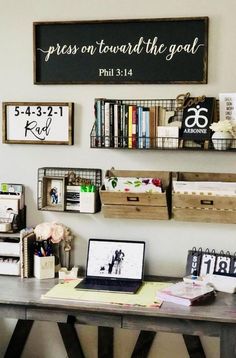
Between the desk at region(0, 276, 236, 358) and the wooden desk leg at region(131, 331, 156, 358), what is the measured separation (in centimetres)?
47

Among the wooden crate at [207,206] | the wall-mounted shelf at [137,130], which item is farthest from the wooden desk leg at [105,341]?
the wall-mounted shelf at [137,130]

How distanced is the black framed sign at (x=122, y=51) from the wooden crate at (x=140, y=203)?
1.76ft

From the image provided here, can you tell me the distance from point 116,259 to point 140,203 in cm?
33

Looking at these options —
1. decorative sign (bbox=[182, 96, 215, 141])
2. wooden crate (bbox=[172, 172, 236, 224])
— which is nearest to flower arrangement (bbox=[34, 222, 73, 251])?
wooden crate (bbox=[172, 172, 236, 224])

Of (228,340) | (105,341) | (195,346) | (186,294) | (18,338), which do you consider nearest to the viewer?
(228,340)

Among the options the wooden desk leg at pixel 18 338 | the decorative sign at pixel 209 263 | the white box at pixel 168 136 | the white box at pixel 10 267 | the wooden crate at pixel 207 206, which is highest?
the white box at pixel 168 136

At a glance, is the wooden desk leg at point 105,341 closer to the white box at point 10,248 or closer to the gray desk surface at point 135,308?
the gray desk surface at point 135,308

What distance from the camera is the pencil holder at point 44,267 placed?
9.36 feet

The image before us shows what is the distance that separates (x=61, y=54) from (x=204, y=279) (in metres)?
1.40

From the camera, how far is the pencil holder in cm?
285

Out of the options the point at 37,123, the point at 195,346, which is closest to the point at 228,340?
the point at 195,346

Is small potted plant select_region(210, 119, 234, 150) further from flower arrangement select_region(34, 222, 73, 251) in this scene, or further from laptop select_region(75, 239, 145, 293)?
flower arrangement select_region(34, 222, 73, 251)

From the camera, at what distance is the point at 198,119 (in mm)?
2662

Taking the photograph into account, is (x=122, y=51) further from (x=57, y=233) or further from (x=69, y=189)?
(x=57, y=233)
